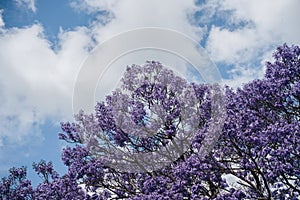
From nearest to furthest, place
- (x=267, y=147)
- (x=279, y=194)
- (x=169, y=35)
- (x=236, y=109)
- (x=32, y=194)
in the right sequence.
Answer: (x=267, y=147) < (x=279, y=194) < (x=236, y=109) < (x=169, y=35) < (x=32, y=194)

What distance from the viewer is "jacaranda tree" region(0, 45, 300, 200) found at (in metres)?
11.1

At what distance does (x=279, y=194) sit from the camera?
1122cm

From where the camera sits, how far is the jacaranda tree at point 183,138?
11062 millimetres

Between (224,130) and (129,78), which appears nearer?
(224,130)

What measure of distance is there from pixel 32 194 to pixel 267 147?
548 inches

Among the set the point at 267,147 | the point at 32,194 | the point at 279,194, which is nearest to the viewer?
the point at 267,147

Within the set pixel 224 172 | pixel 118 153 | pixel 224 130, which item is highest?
pixel 118 153

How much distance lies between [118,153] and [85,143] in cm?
146

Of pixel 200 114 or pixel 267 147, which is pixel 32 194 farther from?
pixel 267 147

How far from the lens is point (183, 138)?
1338 centimetres

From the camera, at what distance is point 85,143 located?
14.4 m

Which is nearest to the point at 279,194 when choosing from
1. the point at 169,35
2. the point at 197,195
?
the point at 197,195

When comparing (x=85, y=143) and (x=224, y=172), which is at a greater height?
(x=85, y=143)

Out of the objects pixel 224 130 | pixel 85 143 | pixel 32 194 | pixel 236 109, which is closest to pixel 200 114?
pixel 236 109
